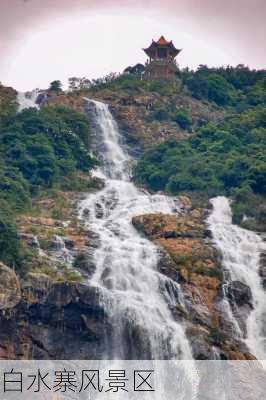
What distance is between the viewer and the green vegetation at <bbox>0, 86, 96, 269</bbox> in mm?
71062

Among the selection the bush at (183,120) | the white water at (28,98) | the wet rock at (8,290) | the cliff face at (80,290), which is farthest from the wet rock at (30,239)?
the white water at (28,98)

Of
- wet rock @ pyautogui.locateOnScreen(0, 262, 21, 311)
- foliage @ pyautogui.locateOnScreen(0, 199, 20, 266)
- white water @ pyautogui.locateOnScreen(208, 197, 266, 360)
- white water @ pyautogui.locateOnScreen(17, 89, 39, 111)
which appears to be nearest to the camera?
wet rock @ pyautogui.locateOnScreen(0, 262, 21, 311)

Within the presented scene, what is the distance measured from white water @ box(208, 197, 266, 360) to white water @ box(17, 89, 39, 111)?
98.1ft

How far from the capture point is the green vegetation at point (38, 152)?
71.1m

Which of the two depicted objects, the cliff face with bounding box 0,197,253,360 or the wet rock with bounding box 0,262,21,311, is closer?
the wet rock with bounding box 0,262,21,311

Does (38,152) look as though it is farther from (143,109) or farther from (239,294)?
(239,294)

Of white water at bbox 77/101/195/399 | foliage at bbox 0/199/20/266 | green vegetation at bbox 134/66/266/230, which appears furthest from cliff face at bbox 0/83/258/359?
green vegetation at bbox 134/66/266/230

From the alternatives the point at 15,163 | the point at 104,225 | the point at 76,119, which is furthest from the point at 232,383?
the point at 76,119

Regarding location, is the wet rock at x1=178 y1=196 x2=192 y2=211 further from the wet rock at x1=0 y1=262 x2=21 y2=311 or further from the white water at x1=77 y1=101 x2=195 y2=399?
the wet rock at x1=0 y1=262 x2=21 y2=311

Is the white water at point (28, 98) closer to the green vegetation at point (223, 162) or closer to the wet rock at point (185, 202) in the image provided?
the green vegetation at point (223, 162)

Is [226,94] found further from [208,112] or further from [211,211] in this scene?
[211,211]

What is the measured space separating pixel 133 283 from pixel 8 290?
762 centimetres

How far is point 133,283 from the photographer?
59.5 meters

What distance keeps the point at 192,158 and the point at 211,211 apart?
9.41 m
